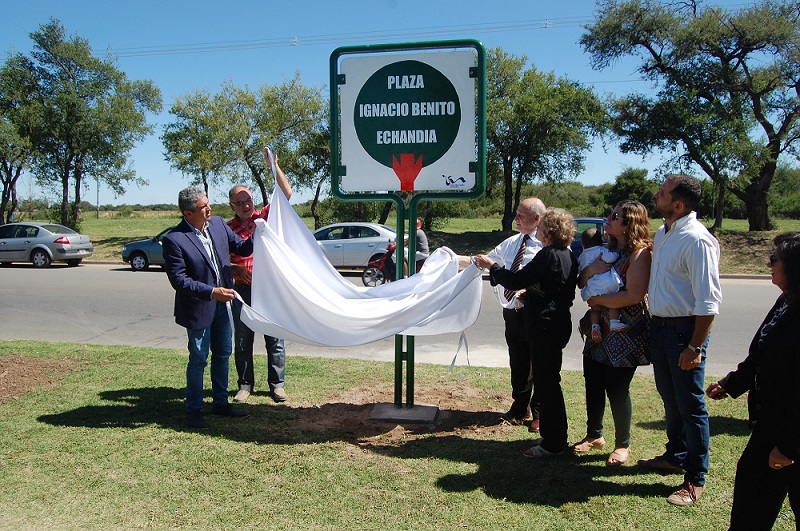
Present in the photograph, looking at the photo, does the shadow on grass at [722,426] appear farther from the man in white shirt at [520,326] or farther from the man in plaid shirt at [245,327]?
the man in plaid shirt at [245,327]

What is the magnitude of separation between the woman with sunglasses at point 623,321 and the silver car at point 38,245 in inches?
802

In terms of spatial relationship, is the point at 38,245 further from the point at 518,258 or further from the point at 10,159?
the point at 518,258

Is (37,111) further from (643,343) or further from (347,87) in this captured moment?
(643,343)

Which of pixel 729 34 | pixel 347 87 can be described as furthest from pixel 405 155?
pixel 729 34

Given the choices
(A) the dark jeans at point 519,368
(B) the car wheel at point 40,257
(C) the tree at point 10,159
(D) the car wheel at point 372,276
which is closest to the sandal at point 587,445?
(A) the dark jeans at point 519,368

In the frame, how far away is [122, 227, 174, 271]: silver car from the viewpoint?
19.5 metres

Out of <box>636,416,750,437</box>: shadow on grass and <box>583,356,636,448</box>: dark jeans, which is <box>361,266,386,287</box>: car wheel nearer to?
<box>636,416,750,437</box>: shadow on grass

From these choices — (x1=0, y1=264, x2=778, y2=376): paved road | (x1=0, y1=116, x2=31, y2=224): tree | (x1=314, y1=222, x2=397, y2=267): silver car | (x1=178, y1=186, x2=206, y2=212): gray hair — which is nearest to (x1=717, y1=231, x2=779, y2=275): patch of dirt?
(x1=0, y1=264, x2=778, y2=376): paved road

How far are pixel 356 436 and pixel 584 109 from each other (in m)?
23.3

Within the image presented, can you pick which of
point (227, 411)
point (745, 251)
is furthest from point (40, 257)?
point (745, 251)

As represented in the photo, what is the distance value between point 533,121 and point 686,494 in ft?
75.7

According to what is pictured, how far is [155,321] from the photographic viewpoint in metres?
10.6

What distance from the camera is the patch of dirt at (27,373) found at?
6.11 meters

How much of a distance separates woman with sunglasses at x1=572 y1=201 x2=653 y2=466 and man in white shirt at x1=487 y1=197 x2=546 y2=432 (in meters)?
0.61
